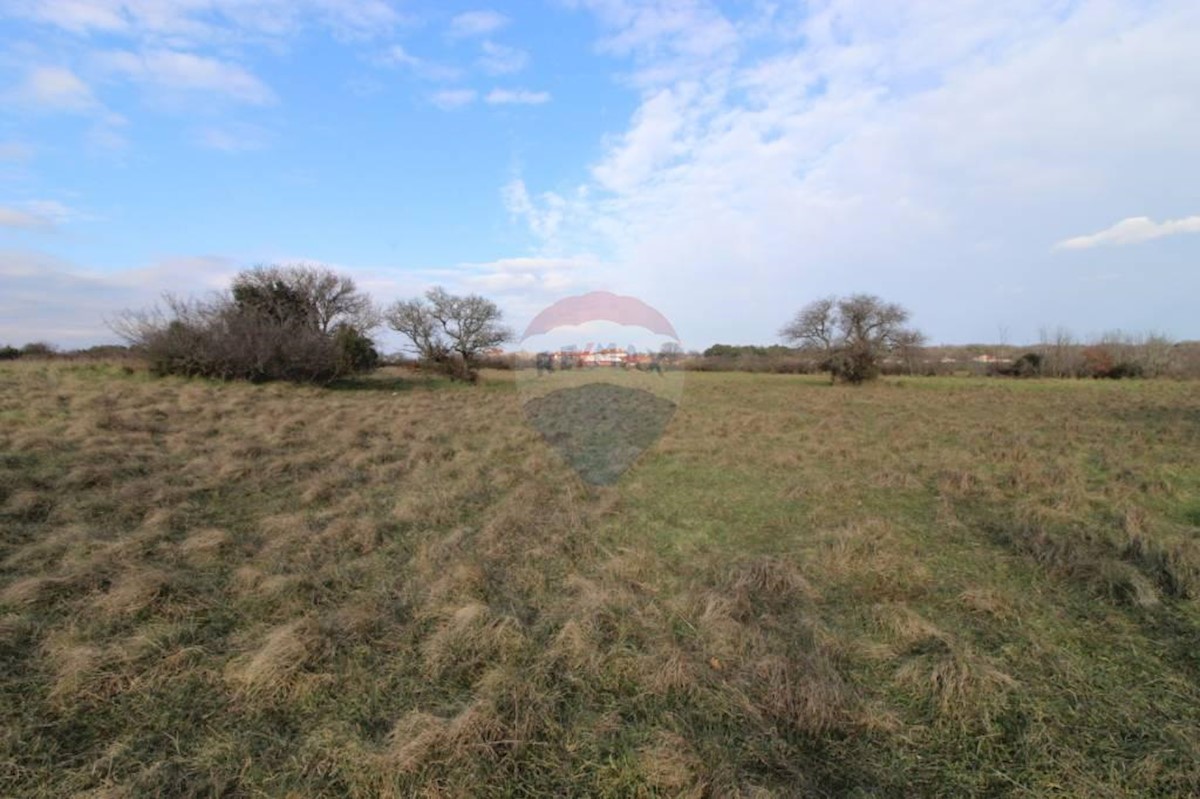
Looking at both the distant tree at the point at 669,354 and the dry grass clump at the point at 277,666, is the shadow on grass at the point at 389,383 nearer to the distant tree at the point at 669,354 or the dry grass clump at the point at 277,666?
the distant tree at the point at 669,354

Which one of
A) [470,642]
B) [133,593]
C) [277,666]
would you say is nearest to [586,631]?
[470,642]

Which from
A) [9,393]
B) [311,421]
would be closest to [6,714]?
[311,421]

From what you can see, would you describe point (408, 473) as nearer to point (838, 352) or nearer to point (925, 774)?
point (925, 774)

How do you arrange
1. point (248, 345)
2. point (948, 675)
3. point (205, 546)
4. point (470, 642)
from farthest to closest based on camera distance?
point (248, 345), point (205, 546), point (470, 642), point (948, 675)

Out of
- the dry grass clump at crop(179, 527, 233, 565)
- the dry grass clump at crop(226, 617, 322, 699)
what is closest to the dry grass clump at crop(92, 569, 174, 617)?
the dry grass clump at crop(179, 527, 233, 565)

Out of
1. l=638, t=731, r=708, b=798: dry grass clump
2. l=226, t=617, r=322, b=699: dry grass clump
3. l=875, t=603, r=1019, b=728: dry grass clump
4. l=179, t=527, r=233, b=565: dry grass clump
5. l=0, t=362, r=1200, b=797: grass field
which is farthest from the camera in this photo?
l=179, t=527, r=233, b=565: dry grass clump

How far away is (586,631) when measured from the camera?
356 centimetres

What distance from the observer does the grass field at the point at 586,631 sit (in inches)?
98.1

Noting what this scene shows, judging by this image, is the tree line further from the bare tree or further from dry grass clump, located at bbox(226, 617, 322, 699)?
dry grass clump, located at bbox(226, 617, 322, 699)

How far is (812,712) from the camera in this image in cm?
279

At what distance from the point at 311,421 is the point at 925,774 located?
1356 centimetres

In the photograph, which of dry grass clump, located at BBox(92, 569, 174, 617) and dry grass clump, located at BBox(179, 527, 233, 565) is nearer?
dry grass clump, located at BBox(92, 569, 174, 617)

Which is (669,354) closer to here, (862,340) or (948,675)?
(948,675)

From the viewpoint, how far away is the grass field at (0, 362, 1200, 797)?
2492mm
